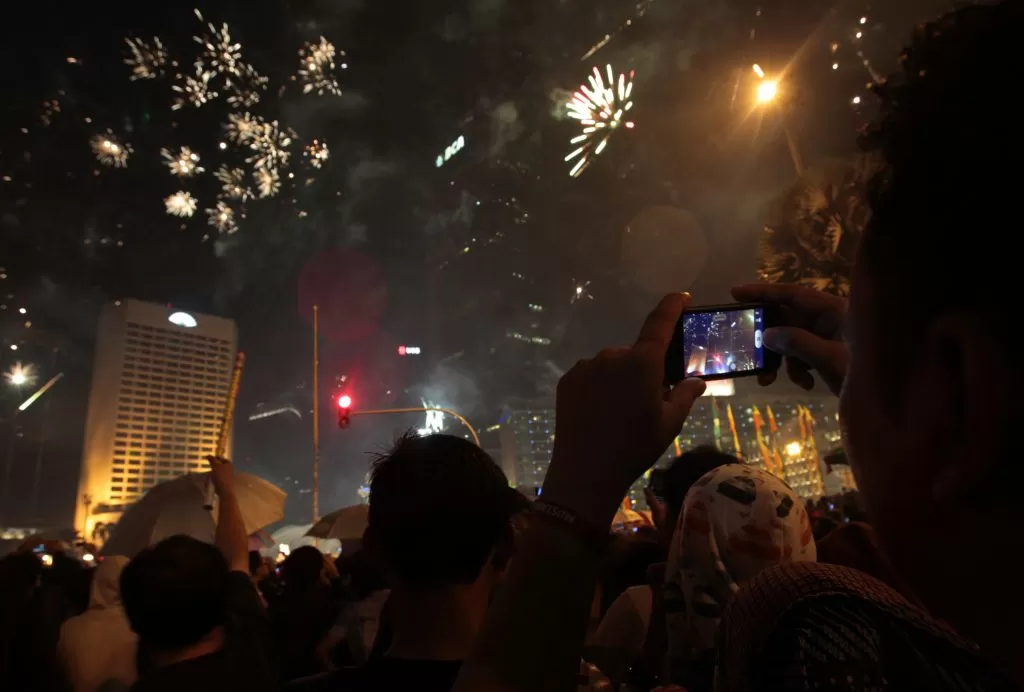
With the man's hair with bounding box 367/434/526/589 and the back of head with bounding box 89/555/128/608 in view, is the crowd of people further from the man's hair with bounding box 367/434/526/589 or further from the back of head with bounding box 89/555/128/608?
the back of head with bounding box 89/555/128/608

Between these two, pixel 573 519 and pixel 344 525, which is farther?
pixel 344 525

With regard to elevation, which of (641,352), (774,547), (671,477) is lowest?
(774,547)

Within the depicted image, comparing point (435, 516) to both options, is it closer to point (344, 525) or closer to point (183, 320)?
point (344, 525)

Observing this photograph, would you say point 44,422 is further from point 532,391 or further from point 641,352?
point 532,391

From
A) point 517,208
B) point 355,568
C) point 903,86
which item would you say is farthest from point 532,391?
point 903,86

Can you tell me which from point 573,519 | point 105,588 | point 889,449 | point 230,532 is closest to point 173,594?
point 230,532

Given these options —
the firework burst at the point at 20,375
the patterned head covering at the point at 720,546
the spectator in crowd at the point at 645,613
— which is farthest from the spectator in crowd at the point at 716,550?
the firework burst at the point at 20,375
